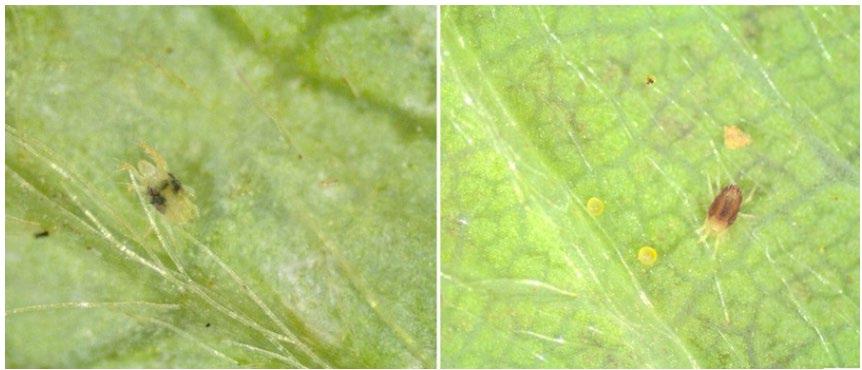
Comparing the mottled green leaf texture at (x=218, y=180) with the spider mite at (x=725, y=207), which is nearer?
the spider mite at (x=725, y=207)

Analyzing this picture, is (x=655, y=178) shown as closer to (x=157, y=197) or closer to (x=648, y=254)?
(x=648, y=254)

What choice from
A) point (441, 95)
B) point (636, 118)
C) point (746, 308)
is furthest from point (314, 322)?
point (746, 308)

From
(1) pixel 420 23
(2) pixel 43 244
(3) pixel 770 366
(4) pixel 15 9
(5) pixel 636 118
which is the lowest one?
(3) pixel 770 366

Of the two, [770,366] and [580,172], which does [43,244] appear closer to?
[580,172]

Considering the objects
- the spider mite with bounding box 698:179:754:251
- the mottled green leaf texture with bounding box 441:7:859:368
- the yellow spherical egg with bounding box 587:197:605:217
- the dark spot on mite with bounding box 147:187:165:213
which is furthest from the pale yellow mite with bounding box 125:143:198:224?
the spider mite with bounding box 698:179:754:251

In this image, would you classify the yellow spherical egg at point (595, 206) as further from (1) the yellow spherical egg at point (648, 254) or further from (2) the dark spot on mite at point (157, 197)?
(2) the dark spot on mite at point (157, 197)

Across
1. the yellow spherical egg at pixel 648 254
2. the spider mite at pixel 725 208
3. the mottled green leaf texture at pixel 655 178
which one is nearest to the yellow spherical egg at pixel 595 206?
the mottled green leaf texture at pixel 655 178

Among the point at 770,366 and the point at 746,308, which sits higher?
the point at 746,308
